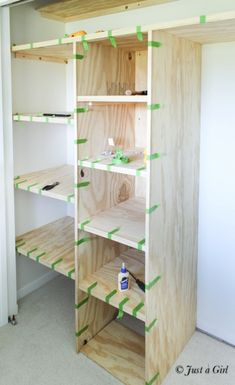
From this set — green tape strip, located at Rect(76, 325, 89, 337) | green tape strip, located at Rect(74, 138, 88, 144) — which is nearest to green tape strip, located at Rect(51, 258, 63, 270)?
green tape strip, located at Rect(76, 325, 89, 337)

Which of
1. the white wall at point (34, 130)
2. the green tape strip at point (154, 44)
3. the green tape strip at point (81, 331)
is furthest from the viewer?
the white wall at point (34, 130)

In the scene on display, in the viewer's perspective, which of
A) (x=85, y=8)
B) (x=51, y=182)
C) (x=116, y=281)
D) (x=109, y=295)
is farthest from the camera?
(x=51, y=182)

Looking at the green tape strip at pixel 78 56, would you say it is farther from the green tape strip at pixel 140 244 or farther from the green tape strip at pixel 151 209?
the green tape strip at pixel 140 244

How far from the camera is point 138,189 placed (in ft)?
Answer: 7.36

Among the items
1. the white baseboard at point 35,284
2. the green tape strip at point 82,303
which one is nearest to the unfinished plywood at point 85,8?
the green tape strip at point 82,303

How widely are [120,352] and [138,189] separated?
926mm

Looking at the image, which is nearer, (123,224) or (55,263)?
(123,224)

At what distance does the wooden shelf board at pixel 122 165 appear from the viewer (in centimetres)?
162

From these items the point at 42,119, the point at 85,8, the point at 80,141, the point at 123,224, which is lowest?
the point at 123,224

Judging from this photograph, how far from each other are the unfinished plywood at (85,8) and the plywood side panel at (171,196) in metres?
0.48

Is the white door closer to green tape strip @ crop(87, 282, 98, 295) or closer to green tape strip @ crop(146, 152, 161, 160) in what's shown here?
green tape strip @ crop(146, 152, 161, 160)

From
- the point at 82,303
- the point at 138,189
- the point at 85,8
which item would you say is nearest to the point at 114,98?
the point at 138,189

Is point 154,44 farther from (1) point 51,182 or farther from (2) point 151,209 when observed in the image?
(1) point 51,182

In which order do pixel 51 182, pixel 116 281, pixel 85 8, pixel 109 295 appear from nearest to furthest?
pixel 109 295, pixel 116 281, pixel 85 8, pixel 51 182
